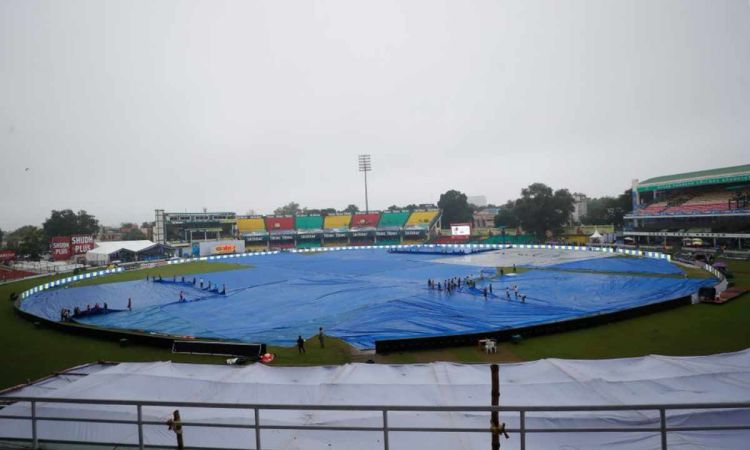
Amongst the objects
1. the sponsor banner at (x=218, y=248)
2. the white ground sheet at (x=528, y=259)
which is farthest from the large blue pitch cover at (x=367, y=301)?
the sponsor banner at (x=218, y=248)

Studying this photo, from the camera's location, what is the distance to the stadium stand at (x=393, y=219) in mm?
95875

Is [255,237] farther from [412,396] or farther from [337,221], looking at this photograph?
[412,396]

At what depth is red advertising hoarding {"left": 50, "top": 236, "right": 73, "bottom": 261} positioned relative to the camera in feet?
198

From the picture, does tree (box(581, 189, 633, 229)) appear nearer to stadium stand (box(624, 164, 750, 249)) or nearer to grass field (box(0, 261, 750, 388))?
stadium stand (box(624, 164, 750, 249))

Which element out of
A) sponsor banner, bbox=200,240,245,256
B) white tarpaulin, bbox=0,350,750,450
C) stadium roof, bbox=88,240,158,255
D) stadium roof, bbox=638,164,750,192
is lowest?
white tarpaulin, bbox=0,350,750,450

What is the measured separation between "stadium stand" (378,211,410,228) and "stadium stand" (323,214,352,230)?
339 inches

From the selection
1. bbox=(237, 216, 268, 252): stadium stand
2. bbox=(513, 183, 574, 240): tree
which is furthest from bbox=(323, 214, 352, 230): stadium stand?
bbox=(513, 183, 574, 240): tree

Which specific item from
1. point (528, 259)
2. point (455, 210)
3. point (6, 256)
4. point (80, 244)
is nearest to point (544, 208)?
point (528, 259)

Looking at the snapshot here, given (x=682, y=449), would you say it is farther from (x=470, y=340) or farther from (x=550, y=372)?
(x=470, y=340)

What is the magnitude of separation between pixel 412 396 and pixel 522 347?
29.9 feet

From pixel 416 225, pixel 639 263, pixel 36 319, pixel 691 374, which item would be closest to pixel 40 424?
pixel 691 374

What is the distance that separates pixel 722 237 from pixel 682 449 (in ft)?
193

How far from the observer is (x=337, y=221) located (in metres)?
99.8

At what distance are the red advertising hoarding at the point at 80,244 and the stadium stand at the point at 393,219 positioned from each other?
58.8 metres
